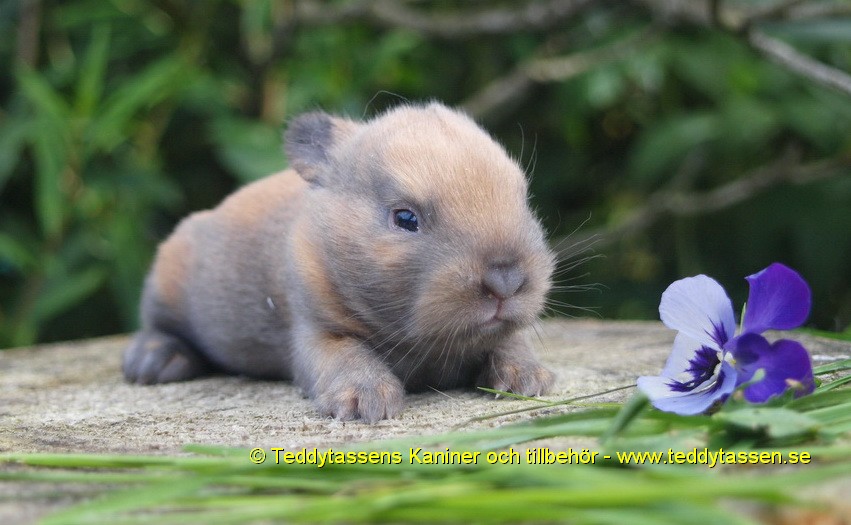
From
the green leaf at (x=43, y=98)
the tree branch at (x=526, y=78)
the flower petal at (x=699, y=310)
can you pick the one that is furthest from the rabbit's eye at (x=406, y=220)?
the tree branch at (x=526, y=78)

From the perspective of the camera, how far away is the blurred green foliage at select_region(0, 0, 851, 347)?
5.94m

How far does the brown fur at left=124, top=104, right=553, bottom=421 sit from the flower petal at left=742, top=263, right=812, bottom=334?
740 millimetres

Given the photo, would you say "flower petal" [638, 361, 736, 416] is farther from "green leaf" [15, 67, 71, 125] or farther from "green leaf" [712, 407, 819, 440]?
"green leaf" [15, 67, 71, 125]

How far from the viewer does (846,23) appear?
5.93 metres

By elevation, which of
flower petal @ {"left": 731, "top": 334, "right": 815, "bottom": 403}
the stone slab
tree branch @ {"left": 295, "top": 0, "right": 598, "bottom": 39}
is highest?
tree branch @ {"left": 295, "top": 0, "right": 598, "bottom": 39}

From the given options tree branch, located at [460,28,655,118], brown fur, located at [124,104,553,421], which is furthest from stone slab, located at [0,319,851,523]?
tree branch, located at [460,28,655,118]

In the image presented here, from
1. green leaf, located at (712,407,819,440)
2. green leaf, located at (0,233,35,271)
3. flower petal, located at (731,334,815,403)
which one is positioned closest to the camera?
green leaf, located at (712,407,819,440)

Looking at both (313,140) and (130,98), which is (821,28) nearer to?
(313,140)

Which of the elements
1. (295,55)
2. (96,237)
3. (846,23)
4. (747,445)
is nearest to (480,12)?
(295,55)

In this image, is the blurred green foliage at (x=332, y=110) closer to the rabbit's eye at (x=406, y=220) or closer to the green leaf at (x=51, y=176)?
the green leaf at (x=51, y=176)

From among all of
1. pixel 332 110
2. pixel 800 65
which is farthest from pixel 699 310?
pixel 332 110

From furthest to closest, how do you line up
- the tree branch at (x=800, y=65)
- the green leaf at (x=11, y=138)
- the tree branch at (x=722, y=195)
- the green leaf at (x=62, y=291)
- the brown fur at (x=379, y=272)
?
the tree branch at (x=722, y=195)
the green leaf at (x=11, y=138)
the green leaf at (x=62, y=291)
the tree branch at (x=800, y=65)
the brown fur at (x=379, y=272)

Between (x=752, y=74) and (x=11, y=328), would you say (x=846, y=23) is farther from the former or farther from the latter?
(x=11, y=328)

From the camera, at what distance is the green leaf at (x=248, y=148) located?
230 inches
